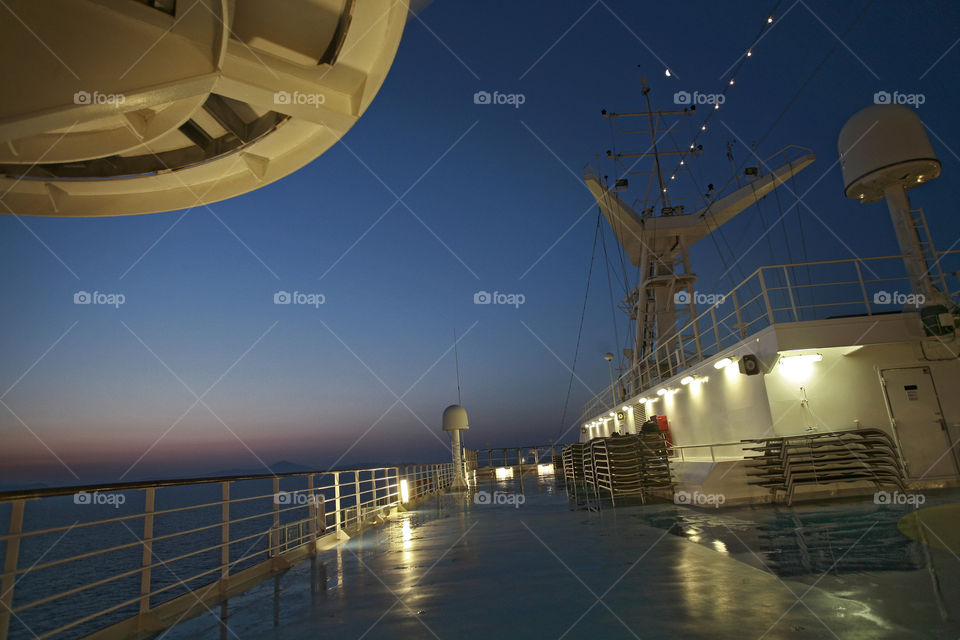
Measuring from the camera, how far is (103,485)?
337 centimetres

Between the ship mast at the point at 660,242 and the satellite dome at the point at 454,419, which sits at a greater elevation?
the ship mast at the point at 660,242

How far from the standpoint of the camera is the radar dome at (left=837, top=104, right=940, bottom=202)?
9461 millimetres

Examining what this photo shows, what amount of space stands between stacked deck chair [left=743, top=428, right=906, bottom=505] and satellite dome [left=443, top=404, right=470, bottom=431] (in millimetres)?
14942

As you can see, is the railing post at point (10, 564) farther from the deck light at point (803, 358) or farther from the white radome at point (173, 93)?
the deck light at point (803, 358)

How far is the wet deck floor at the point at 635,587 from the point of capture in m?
2.72

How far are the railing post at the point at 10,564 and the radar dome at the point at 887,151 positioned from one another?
1290 cm

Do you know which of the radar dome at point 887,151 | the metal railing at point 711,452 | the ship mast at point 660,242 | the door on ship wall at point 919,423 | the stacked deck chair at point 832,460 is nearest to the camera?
the stacked deck chair at point 832,460

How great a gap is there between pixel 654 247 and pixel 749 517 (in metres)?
14.4

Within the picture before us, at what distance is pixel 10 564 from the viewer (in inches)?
98.1

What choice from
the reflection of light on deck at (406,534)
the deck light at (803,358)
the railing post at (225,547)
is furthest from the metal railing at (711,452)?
the railing post at (225,547)

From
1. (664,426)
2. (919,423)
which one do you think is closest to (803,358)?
(919,423)

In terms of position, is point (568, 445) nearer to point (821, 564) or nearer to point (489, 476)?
point (489, 476)

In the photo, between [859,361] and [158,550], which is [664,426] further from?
[158,550]

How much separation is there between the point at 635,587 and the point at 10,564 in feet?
12.0
